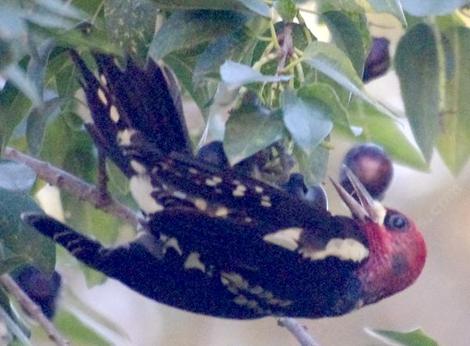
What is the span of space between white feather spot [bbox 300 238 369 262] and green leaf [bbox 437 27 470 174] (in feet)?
0.53

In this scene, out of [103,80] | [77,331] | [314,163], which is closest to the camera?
[314,163]

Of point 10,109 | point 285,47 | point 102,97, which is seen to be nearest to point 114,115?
point 102,97

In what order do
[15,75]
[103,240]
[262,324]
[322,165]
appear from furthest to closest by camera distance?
[262,324] < [103,240] < [322,165] < [15,75]

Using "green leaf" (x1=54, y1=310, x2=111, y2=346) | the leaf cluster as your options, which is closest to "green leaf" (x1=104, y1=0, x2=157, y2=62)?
the leaf cluster

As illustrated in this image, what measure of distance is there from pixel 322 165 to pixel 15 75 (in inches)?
15.0

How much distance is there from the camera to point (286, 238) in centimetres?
133

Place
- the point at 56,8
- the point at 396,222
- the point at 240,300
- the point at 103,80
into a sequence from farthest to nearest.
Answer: the point at 396,222
the point at 240,300
the point at 103,80
the point at 56,8

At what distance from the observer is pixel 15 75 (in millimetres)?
913

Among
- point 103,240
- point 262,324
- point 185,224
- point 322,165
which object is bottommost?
point 262,324

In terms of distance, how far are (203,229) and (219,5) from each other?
33 centimetres

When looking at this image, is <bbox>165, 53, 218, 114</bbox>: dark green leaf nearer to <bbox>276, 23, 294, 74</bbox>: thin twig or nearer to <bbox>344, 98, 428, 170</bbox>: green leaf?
<bbox>276, 23, 294, 74</bbox>: thin twig

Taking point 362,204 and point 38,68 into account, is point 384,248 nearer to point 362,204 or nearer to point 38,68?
point 362,204

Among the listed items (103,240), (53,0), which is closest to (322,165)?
(53,0)

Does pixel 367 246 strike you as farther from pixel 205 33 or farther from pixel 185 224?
pixel 205 33
